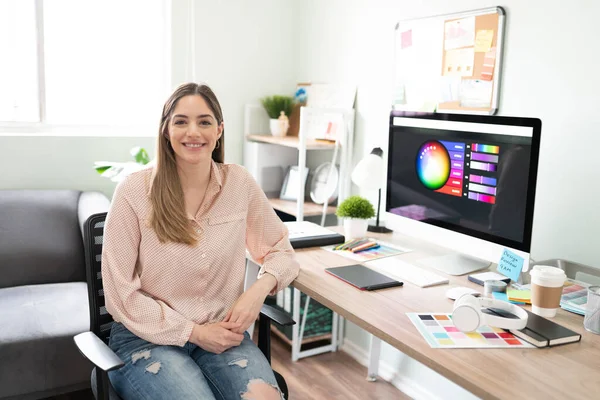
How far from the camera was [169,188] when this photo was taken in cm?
159

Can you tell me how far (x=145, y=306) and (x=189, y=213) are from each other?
280 mm

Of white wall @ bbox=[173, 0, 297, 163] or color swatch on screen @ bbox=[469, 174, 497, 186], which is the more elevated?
white wall @ bbox=[173, 0, 297, 163]

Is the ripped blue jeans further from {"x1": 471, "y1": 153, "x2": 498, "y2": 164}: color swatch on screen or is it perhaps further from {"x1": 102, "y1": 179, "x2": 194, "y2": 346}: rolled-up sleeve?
{"x1": 471, "y1": 153, "x2": 498, "y2": 164}: color swatch on screen

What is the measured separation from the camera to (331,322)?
117 inches

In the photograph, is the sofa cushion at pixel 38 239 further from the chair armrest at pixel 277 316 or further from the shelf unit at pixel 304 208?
the chair armrest at pixel 277 316

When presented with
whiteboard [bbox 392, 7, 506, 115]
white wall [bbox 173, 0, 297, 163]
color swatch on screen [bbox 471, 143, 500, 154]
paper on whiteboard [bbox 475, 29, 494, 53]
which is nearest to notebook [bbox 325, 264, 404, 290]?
color swatch on screen [bbox 471, 143, 500, 154]

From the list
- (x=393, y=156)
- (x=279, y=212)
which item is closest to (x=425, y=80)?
(x=393, y=156)

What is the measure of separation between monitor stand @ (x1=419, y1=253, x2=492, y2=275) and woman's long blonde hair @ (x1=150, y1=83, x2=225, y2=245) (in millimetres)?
794

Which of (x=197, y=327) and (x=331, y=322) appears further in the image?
(x=331, y=322)

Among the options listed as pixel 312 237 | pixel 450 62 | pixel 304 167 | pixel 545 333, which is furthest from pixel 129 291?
pixel 450 62

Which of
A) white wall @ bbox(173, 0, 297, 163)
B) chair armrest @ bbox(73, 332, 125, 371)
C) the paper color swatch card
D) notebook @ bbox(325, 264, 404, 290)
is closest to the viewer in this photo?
chair armrest @ bbox(73, 332, 125, 371)

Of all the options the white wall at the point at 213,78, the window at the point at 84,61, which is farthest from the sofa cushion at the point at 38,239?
the window at the point at 84,61

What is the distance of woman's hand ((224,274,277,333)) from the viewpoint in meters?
1.57

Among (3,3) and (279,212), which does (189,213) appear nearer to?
(279,212)
